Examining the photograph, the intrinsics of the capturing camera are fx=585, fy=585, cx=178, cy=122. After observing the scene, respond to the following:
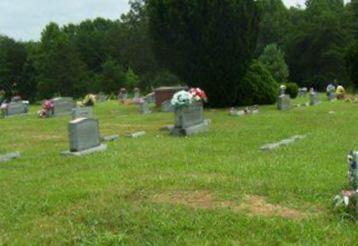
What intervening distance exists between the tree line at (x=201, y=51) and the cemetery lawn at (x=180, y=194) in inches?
435

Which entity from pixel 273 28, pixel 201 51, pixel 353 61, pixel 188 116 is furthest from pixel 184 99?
pixel 273 28

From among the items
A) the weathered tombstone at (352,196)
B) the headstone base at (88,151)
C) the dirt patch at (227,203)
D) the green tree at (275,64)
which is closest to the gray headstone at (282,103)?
the headstone base at (88,151)

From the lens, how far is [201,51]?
23812 mm

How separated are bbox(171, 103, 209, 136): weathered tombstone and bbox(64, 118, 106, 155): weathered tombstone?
327cm

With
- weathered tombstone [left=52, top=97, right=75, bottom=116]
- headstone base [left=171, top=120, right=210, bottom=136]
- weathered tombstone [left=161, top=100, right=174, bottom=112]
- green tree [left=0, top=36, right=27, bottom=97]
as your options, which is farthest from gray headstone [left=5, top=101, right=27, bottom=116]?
green tree [left=0, top=36, right=27, bottom=97]

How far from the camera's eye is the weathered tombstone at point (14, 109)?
92.4 feet

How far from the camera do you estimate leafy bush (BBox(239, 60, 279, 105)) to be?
84.9 feet

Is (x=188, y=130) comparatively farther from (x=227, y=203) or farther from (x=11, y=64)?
(x=11, y=64)

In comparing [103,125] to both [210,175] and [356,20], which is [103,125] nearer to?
[210,175]

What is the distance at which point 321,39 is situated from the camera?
211 feet

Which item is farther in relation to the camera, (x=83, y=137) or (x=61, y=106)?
(x=61, y=106)

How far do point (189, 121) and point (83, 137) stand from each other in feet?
14.2

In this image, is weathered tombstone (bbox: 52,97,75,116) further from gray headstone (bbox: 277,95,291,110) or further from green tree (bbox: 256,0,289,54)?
green tree (bbox: 256,0,289,54)

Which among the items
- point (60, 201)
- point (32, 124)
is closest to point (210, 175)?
point (60, 201)
